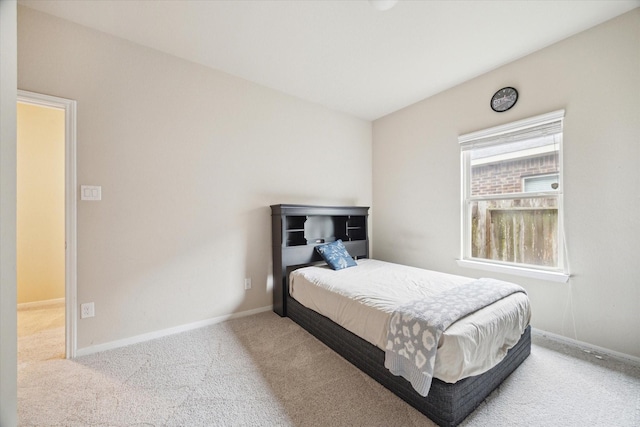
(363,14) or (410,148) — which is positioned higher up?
(363,14)

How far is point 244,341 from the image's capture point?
7.63ft

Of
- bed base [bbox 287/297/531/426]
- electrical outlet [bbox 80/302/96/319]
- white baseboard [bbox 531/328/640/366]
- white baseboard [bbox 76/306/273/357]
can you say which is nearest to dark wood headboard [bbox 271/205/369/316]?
white baseboard [bbox 76/306/273/357]

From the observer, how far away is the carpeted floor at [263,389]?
1.45 metres

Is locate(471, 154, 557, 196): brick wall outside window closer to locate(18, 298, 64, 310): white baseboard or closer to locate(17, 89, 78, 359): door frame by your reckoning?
locate(17, 89, 78, 359): door frame

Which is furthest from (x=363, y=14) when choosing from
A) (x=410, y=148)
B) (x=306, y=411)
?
(x=306, y=411)

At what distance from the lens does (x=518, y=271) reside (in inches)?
101

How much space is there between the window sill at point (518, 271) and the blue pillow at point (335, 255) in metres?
1.32

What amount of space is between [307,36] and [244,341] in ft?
9.19

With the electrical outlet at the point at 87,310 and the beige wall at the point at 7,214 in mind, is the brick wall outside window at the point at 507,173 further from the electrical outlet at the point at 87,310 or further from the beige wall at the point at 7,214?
the electrical outlet at the point at 87,310

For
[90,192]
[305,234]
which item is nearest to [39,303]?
[90,192]

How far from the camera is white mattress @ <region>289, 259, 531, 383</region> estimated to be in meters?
1.39

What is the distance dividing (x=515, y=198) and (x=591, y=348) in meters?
1.42

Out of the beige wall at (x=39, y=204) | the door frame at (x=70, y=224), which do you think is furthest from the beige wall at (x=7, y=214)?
the beige wall at (x=39, y=204)

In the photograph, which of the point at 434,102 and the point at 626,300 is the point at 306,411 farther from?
the point at 434,102
